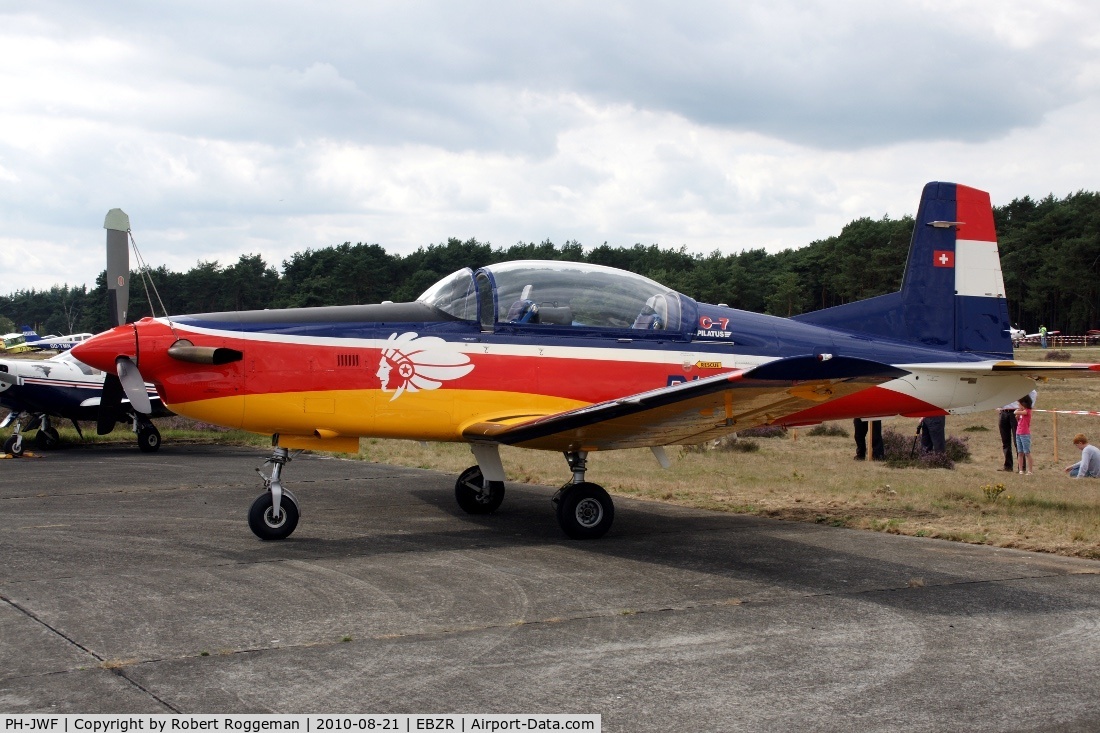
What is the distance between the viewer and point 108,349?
25.4 feet

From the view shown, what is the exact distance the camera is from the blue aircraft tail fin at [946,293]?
10367 millimetres

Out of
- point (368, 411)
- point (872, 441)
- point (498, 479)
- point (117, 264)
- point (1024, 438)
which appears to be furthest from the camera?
point (872, 441)

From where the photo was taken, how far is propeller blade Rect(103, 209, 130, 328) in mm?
15195

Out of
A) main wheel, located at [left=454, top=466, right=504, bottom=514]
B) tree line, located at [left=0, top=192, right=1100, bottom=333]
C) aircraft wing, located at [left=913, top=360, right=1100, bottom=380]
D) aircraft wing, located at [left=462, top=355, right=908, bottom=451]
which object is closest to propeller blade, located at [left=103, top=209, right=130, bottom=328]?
main wheel, located at [left=454, top=466, right=504, bottom=514]

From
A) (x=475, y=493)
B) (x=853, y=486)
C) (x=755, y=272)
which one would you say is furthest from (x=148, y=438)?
(x=755, y=272)

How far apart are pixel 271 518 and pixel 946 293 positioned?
290 inches

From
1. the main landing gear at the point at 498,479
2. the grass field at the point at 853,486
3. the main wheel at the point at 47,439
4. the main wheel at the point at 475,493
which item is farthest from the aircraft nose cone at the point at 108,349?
the main wheel at the point at 47,439

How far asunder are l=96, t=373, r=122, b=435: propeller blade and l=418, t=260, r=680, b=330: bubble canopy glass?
9.56 m

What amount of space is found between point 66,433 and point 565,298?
17400mm

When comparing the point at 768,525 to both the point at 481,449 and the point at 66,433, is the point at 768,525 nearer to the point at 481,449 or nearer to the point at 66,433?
the point at 481,449

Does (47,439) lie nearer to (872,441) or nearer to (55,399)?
(55,399)

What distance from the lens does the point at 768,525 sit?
31.4 ft

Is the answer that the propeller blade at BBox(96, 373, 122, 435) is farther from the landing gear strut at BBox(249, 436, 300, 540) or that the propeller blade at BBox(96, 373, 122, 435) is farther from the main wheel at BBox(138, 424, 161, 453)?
the landing gear strut at BBox(249, 436, 300, 540)

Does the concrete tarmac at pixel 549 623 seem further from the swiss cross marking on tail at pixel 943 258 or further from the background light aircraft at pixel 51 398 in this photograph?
the background light aircraft at pixel 51 398
